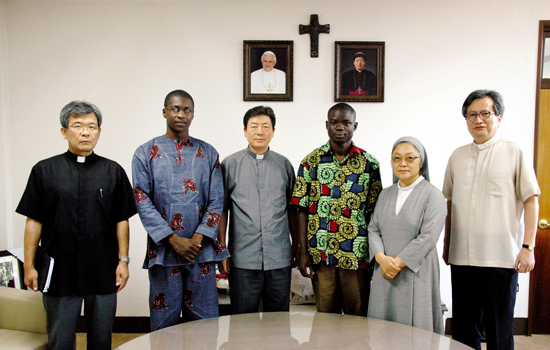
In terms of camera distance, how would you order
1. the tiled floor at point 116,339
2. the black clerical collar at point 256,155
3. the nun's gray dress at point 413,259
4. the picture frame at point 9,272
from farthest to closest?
the tiled floor at point 116,339 < the picture frame at point 9,272 < the black clerical collar at point 256,155 < the nun's gray dress at point 413,259

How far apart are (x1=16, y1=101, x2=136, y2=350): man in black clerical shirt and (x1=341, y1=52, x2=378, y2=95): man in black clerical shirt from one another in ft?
6.33

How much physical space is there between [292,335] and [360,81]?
7.14 ft

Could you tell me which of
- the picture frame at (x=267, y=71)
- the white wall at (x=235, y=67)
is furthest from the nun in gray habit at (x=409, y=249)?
the picture frame at (x=267, y=71)

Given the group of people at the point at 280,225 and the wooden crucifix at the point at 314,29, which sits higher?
the wooden crucifix at the point at 314,29

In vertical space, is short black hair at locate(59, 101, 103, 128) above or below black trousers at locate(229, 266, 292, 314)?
above

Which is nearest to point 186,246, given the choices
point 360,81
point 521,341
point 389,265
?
point 389,265

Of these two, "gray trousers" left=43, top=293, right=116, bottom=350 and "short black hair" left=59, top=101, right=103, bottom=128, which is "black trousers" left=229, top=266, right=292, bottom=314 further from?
"short black hair" left=59, top=101, right=103, bottom=128

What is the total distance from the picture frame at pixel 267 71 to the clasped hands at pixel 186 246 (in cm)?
143

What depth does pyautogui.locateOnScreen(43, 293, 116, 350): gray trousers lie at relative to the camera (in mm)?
1635

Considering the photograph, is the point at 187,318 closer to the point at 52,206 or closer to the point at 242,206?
the point at 242,206

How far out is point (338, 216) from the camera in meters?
1.86

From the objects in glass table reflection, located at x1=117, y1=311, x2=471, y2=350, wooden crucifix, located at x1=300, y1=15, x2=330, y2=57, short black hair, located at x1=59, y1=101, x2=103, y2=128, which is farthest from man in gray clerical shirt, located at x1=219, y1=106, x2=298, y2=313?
wooden crucifix, located at x1=300, y1=15, x2=330, y2=57

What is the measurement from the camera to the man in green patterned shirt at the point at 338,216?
1.84 metres

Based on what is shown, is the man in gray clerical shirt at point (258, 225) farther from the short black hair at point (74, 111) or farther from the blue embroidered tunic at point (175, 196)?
the short black hair at point (74, 111)
